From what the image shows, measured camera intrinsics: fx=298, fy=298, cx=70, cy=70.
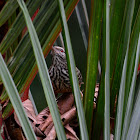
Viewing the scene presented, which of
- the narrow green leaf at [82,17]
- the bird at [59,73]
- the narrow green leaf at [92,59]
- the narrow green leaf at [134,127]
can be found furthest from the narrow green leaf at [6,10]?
the narrow green leaf at [82,17]

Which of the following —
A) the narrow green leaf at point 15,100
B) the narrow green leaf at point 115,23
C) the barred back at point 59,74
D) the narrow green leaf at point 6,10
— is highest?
the narrow green leaf at point 6,10

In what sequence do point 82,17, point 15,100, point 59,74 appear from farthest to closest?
point 82,17, point 59,74, point 15,100

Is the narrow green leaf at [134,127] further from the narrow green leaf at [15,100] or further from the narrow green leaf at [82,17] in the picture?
the narrow green leaf at [82,17]

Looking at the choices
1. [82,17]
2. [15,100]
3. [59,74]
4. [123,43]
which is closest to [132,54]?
[123,43]

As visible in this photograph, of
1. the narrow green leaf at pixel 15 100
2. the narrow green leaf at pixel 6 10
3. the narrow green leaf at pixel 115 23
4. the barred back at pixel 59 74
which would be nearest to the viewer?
the narrow green leaf at pixel 15 100

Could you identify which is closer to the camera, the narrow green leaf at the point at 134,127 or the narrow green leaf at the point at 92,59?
the narrow green leaf at the point at 134,127

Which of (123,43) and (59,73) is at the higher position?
(123,43)

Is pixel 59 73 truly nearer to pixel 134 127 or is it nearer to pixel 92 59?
pixel 92 59

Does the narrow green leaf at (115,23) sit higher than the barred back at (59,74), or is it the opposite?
the narrow green leaf at (115,23)

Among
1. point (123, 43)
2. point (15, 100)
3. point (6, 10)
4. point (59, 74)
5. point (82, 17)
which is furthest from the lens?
point (82, 17)

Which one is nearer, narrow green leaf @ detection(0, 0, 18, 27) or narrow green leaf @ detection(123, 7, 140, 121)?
narrow green leaf @ detection(123, 7, 140, 121)

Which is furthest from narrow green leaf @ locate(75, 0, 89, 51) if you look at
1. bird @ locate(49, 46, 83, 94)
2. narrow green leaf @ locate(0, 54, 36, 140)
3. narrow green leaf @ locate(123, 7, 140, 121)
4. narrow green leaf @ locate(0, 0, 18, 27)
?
narrow green leaf @ locate(0, 54, 36, 140)

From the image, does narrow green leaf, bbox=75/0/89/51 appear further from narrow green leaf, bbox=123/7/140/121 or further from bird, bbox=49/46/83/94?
narrow green leaf, bbox=123/7/140/121

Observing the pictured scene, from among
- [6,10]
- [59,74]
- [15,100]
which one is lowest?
[59,74]
